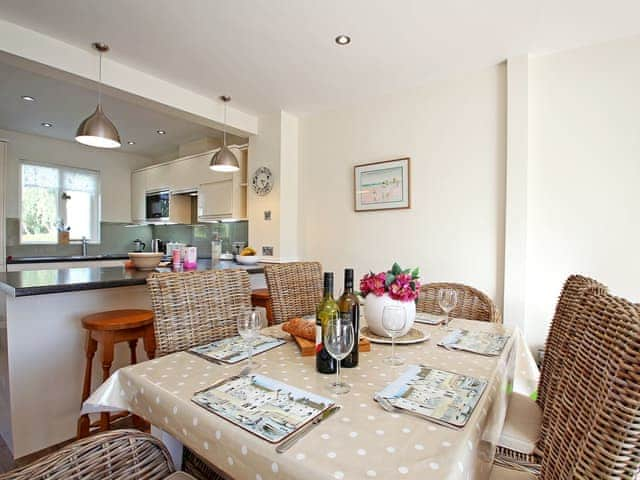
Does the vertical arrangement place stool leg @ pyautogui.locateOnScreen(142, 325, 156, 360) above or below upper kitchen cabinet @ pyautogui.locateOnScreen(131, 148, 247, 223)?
below

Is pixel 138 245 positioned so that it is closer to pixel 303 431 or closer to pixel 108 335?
pixel 108 335

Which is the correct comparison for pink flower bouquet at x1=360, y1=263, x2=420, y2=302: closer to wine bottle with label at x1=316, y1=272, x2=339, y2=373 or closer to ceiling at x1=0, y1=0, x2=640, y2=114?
wine bottle with label at x1=316, y1=272, x2=339, y2=373

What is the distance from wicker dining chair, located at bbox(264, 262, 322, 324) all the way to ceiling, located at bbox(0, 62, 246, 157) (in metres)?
2.41

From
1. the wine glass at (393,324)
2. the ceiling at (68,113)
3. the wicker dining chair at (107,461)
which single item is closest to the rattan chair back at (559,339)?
the wine glass at (393,324)

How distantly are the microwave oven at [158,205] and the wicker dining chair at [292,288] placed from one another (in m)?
3.46

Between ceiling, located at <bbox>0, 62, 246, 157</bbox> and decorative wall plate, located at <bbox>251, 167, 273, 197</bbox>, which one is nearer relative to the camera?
ceiling, located at <bbox>0, 62, 246, 157</bbox>

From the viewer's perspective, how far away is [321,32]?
2186 mm

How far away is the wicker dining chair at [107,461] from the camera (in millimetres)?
674

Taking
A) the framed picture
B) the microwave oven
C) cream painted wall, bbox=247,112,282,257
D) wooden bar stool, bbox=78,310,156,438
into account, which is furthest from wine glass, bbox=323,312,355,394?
the microwave oven

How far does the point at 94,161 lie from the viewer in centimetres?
502

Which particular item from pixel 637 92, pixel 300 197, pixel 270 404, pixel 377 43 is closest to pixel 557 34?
pixel 637 92

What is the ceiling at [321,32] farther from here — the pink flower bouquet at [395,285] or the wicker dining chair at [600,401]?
the wicker dining chair at [600,401]

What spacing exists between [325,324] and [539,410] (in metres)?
0.96

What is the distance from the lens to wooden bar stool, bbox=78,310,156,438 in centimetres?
172
